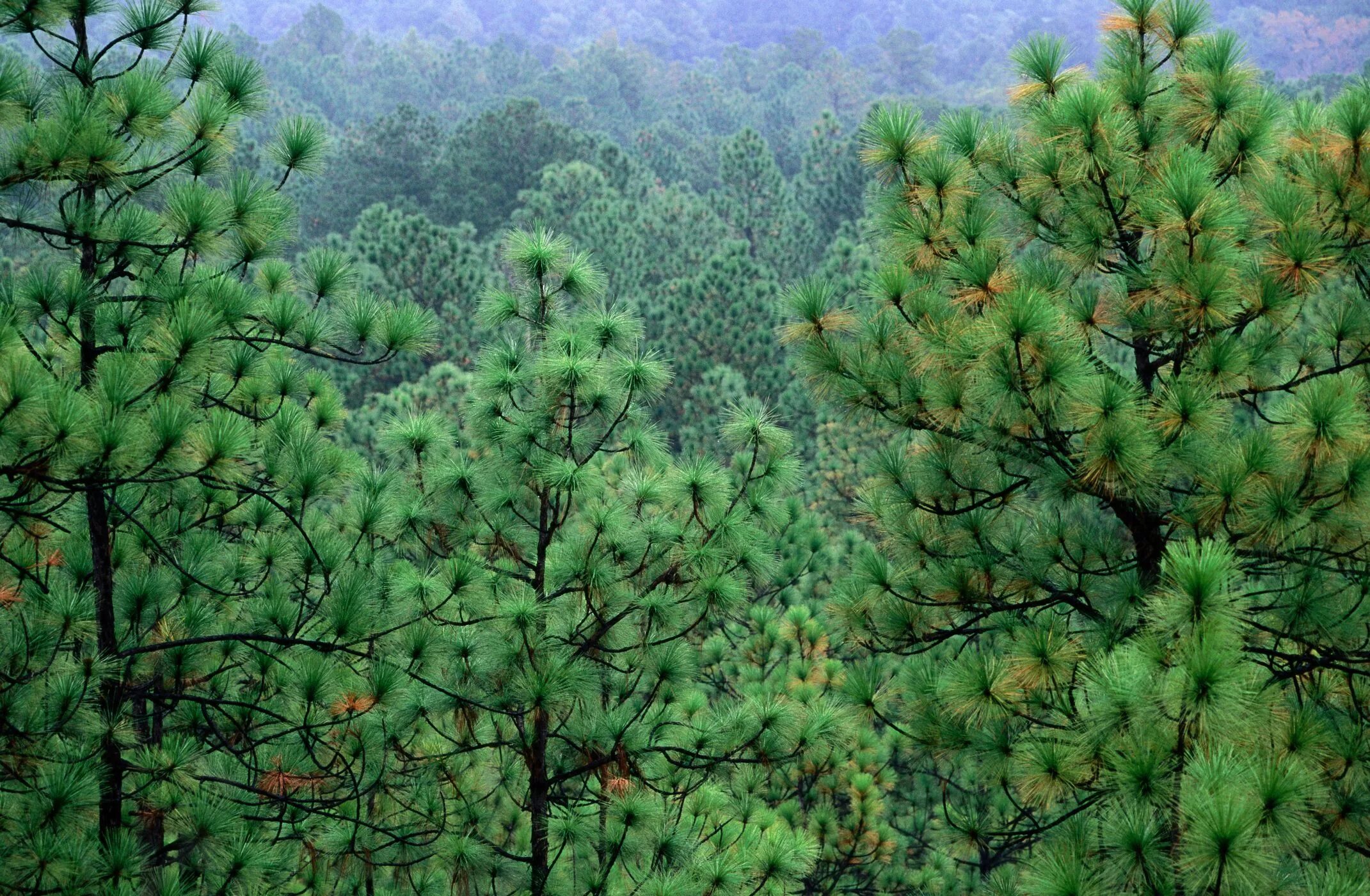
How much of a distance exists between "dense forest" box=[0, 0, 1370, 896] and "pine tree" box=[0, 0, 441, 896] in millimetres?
19

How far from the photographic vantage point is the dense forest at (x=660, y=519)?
3570 millimetres

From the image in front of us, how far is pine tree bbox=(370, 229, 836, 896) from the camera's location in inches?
181

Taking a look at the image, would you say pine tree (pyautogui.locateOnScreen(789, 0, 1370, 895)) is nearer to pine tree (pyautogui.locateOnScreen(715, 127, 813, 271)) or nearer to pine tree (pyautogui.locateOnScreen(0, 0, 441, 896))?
pine tree (pyautogui.locateOnScreen(0, 0, 441, 896))

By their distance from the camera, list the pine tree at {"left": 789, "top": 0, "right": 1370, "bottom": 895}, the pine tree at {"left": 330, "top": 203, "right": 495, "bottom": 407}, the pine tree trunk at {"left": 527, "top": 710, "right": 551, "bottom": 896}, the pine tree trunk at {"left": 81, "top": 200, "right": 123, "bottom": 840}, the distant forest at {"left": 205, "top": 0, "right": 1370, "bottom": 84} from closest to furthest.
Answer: the pine tree at {"left": 789, "top": 0, "right": 1370, "bottom": 895} → the pine tree trunk at {"left": 81, "top": 200, "right": 123, "bottom": 840} → the pine tree trunk at {"left": 527, "top": 710, "right": 551, "bottom": 896} → the pine tree at {"left": 330, "top": 203, "right": 495, "bottom": 407} → the distant forest at {"left": 205, "top": 0, "right": 1370, "bottom": 84}

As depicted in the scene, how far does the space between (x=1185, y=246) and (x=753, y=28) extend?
89822 millimetres

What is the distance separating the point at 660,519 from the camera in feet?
15.8

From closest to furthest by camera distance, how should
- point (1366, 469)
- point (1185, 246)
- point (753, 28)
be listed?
point (1366, 469)
point (1185, 246)
point (753, 28)

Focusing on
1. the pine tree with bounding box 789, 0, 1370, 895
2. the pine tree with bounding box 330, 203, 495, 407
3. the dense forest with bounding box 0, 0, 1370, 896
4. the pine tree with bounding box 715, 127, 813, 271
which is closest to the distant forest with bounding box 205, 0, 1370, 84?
the pine tree with bounding box 715, 127, 813, 271

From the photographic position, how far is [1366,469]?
3.89 meters

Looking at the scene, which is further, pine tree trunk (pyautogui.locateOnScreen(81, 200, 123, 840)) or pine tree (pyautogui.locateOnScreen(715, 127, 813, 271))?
pine tree (pyautogui.locateOnScreen(715, 127, 813, 271))

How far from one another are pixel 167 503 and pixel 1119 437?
134 inches

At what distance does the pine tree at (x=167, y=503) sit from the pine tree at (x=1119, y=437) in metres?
1.94

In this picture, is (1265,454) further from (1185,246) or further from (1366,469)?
(1185,246)

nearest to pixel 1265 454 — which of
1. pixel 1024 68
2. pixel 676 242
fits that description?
pixel 1024 68
